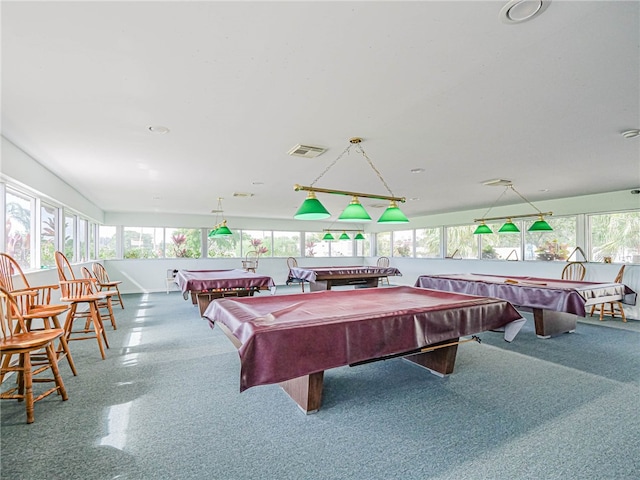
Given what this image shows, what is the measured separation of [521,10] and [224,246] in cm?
1053

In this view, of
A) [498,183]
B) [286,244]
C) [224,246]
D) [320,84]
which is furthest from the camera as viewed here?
[286,244]

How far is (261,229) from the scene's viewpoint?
11.6 metres

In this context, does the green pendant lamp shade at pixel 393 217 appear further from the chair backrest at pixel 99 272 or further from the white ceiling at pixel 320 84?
the chair backrest at pixel 99 272

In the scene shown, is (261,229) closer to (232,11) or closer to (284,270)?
(284,270)

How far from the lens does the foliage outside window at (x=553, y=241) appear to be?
718 centimetres

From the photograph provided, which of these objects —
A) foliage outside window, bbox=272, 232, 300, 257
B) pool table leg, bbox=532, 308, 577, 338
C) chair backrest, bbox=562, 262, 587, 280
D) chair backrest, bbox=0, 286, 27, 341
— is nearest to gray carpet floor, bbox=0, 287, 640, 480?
chair backrest, bbox=0, 286, 27, 341

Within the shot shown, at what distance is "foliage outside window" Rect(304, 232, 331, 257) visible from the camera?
12562 mm

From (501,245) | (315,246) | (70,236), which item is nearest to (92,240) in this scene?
(70,236)

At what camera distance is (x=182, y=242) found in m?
10.5

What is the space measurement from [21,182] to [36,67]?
2.28 m

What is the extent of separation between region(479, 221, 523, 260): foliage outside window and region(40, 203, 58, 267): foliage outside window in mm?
9704

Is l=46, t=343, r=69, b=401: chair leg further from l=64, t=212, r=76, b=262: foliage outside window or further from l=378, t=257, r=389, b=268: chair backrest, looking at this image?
l=378, t=257, r=389, b=268: chair backrest

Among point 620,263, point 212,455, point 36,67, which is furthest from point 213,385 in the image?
point 620,263

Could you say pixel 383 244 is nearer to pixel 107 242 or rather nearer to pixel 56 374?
pixel 107 242
